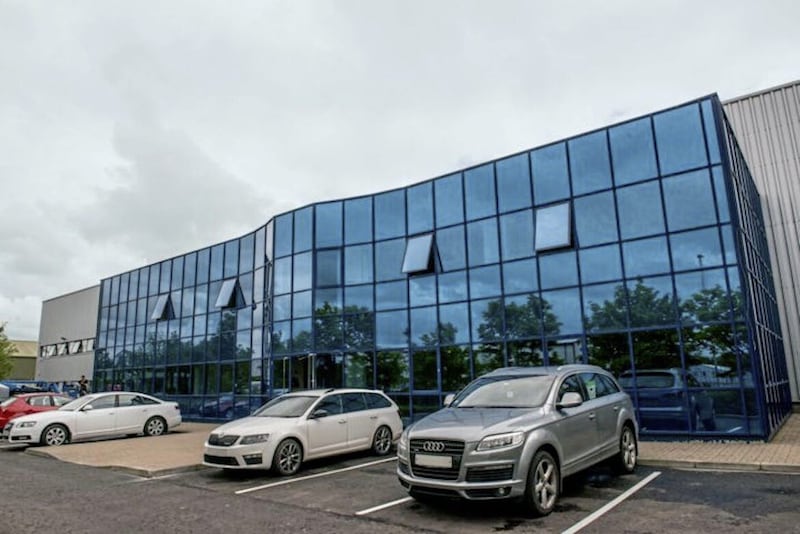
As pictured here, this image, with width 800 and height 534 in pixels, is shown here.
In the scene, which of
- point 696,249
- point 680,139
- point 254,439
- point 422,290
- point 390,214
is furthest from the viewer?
point 390,214

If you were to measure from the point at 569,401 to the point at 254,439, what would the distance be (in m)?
5.54

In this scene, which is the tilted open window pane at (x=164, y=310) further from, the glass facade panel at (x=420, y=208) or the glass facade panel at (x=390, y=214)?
the glass facade panel at (x=420, y=208)

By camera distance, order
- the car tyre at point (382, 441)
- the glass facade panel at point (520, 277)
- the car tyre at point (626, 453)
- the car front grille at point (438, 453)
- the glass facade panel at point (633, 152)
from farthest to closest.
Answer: the glass facade panel at point (520, 277), the glass facade panel at point (633, 152), the car tyre at point (382, 441), the car tyre at point (626, 453), the car front grille at point (438, 453)

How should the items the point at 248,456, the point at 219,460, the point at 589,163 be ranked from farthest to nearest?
1. the point at 589,163
2. the point at 219,460
3. the point at 248,456

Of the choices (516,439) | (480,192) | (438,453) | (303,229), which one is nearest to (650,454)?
(516,439)

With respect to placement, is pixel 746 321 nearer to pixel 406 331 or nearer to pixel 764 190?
pixel 406 331

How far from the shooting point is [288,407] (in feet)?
36.2

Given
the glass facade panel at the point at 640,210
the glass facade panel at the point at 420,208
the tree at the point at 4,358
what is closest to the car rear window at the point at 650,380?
the glass facade panel at the point at 640,210

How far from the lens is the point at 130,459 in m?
11.7

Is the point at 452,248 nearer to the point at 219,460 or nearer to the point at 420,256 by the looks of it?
the point at 420,256

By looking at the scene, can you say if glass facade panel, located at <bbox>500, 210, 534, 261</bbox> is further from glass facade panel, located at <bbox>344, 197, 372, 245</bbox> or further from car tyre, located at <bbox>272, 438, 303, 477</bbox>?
car tyre, located at <bbox>272, 438, 303, 477</bbox>

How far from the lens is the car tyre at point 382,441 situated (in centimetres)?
1177

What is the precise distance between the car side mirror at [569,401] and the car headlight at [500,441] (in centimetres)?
106

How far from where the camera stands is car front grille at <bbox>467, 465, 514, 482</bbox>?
621 cm
